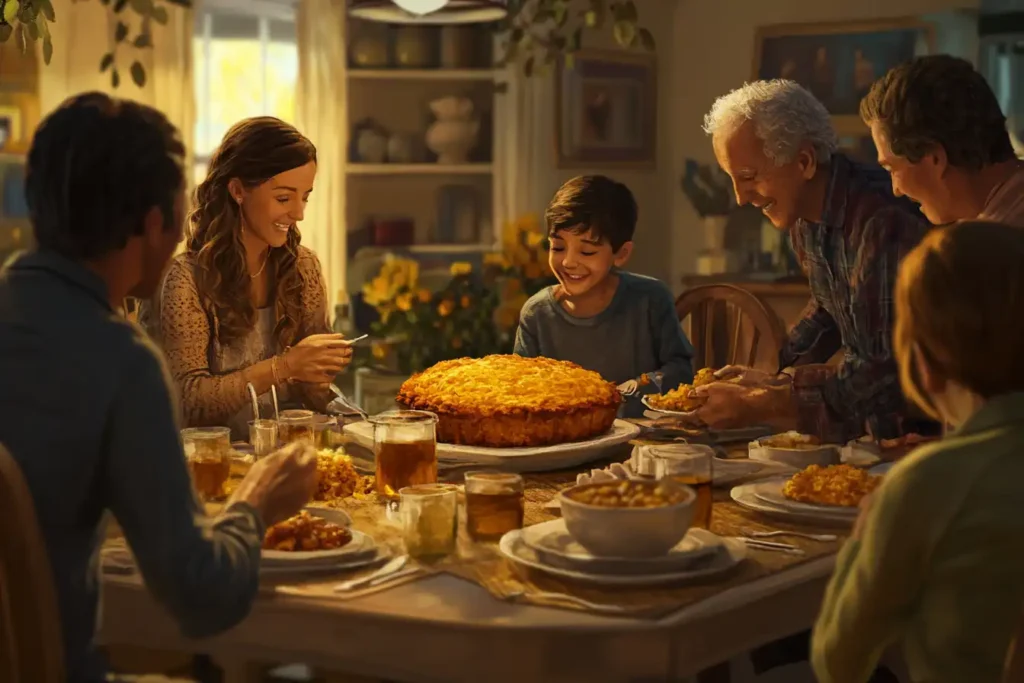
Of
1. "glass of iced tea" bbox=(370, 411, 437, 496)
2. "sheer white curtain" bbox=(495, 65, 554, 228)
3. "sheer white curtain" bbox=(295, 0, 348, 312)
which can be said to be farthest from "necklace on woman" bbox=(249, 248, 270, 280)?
"sheer white curtain" bbox=(495, 65, 554, 228)

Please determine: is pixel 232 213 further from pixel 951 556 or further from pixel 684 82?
pixel 684 82

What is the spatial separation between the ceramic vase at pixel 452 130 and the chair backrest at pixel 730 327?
2.08 metres

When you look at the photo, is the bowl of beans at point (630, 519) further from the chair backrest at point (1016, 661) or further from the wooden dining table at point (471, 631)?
the chair backrest at point (1016, 661)

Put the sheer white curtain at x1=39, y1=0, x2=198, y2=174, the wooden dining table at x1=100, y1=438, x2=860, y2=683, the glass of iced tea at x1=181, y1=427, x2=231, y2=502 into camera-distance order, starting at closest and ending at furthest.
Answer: the wooden dining table at x1=100, y1=438, x2=860, y2=683 < the glass of iced tea at x1=181, y1=427, x2=231, y2=502 < the sheer white curtain at x1=39, y1=0, x2=198, y2=174

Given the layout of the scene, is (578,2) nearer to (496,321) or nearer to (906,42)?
(906,42)

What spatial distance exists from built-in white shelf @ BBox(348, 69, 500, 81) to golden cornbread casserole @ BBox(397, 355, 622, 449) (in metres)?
3.29

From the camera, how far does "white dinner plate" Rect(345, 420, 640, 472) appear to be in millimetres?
2315

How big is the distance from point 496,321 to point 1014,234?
3122 millimetres

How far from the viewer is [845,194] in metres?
3.04

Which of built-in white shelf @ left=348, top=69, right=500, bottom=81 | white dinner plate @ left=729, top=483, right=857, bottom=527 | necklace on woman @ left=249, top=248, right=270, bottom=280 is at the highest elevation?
built-in white shelf @ left=348, top=69, right=500, bottom=81

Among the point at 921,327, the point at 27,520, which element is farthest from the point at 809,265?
the point at 27,520

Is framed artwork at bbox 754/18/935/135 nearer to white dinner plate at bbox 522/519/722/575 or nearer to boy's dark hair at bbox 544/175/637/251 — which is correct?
boy's dark hair at bbox 544/175/637/251

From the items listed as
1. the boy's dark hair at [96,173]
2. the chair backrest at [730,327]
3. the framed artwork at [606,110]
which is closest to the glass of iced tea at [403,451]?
the boy's dark hair at [96,173]

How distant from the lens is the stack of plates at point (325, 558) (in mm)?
1667
